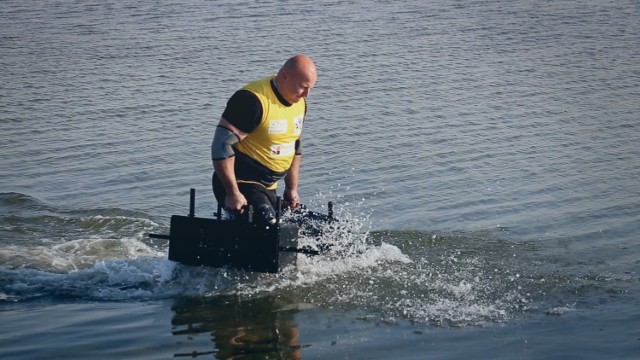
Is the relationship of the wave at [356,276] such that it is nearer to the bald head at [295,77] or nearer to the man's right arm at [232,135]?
the man's right arm at [232,135]

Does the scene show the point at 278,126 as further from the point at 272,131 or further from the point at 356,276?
the point at 356,276

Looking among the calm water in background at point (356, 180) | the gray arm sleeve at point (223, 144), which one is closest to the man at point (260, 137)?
the gray arm sleeve at point (223, 144)

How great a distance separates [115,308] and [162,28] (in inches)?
549

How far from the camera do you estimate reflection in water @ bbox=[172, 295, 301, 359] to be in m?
7.76

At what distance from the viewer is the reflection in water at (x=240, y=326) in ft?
25.5

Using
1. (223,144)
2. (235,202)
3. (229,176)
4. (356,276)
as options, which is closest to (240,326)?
(235,202)

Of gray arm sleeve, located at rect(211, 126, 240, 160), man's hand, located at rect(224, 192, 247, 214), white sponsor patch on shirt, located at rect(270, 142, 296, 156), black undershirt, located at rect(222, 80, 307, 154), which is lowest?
man's hand, located at rect(224, 192, 247, 214)

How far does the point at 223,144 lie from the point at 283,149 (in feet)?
2.13

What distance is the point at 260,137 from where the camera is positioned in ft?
29.1

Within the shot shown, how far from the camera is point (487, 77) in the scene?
58.5ft

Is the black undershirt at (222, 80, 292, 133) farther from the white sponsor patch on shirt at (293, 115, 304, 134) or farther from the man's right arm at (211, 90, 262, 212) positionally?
the white sponsor patch on shirt at (293, 115, 304, 134)

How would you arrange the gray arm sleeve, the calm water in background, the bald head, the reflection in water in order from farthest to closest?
the bald head → the gray arm sleeve → the calm water in background → the reflection in water

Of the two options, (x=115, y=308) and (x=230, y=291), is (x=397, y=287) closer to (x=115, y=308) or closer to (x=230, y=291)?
(x=230, y=291)

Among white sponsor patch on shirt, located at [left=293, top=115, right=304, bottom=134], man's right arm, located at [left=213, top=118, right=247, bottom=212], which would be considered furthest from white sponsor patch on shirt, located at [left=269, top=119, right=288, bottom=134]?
man's right arm, located at [left=213, top=118, right=247, bottom=212]
